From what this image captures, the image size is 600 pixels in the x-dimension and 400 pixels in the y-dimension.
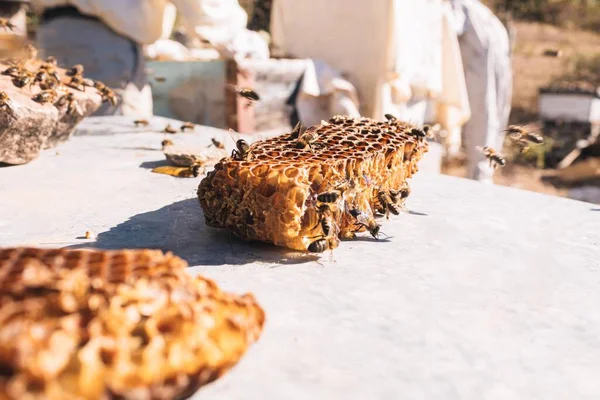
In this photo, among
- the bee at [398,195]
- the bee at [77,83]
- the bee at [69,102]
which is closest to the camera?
the bee at [398,195]

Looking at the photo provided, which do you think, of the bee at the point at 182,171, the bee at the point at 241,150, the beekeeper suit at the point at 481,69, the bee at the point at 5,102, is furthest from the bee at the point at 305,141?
the beekeeper suit at the point at 481,69

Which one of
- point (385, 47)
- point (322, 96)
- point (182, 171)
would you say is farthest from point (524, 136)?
point (322, 96)

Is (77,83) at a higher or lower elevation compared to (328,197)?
higher

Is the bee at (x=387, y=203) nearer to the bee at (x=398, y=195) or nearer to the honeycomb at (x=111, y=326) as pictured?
the bee at (x=398, y=195)

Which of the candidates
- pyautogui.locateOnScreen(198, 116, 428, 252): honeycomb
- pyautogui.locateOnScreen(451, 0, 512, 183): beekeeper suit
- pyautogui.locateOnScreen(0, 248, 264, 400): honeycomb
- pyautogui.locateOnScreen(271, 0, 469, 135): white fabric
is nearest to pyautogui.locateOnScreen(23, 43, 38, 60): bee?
pyautogui.locateOnScreen(198, 116, 428, 252): honeycomb

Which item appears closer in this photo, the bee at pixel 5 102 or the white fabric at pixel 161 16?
the bee at pixel 5 102

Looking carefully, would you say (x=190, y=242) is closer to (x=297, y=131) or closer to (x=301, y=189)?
(x=301, y=189)

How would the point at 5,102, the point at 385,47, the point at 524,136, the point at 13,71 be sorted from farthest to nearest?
the point at 385,47
the point at 524,136
the point at 13,71
the point at 5,102
